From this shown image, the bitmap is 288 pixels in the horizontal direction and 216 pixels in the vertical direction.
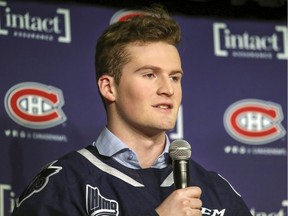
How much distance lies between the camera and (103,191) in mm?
2309

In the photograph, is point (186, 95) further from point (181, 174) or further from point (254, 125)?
point (181, 174)

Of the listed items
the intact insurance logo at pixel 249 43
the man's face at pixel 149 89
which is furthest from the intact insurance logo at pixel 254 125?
the man's face at pixel 149 89

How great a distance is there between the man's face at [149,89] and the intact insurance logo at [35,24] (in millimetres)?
600

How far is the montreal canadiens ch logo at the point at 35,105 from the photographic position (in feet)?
9.41

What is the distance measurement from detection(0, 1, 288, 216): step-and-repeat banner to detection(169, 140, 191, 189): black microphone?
795mm

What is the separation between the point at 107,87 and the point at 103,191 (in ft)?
0.99

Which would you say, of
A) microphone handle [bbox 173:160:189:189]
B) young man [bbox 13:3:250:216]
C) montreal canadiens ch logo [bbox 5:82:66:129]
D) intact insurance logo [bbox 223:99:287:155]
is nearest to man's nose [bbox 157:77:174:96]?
young man [bbox 13:3:250:216]

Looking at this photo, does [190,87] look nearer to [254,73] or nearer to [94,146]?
[254,73]

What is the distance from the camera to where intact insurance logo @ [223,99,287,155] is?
3.12m

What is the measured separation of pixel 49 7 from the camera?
3002mm

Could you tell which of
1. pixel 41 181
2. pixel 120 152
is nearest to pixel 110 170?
pixel 120 152

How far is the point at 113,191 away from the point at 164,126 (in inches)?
8.2

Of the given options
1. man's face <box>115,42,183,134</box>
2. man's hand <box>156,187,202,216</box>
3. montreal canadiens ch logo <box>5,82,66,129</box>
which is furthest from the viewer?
montreal canadiens ch logo <box>5,82,66,129</box>

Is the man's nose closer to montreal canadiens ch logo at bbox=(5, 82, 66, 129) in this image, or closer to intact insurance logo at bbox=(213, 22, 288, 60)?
montreal canadiens ch logo at bbox=(5, 82, 66, 129)
